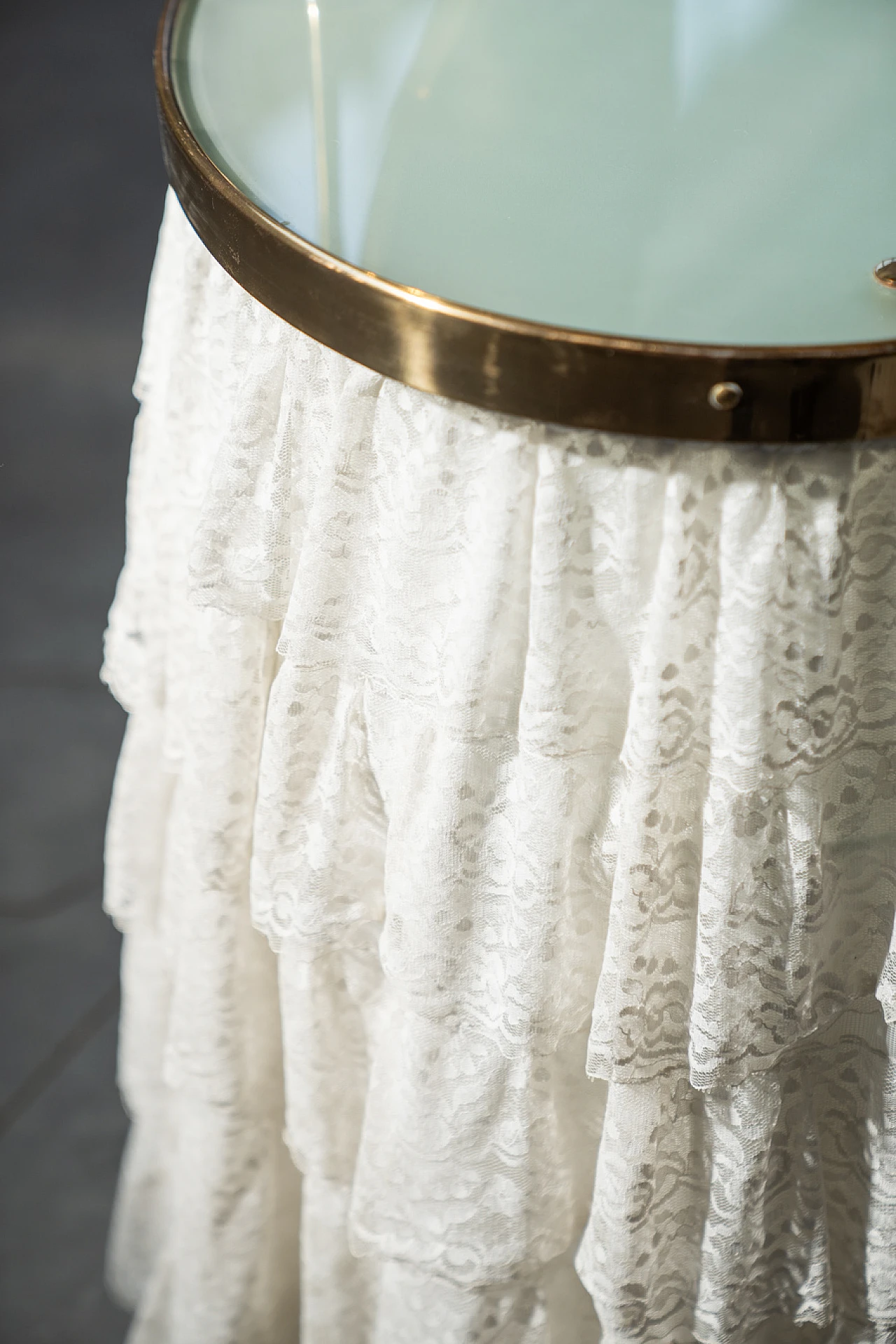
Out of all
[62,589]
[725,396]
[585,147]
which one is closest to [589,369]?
[725,396]

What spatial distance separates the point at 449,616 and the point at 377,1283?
430mm

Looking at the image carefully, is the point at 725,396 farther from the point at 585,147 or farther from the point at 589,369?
the point at 585,147

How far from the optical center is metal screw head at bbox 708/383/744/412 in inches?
17.1

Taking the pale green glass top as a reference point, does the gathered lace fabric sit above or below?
below

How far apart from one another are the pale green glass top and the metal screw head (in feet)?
0.14

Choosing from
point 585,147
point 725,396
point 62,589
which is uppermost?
point 585,147

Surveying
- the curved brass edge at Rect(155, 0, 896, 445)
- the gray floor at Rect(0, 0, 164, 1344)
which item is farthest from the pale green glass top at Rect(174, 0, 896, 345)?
the gray floor at Rect(0, 0, 164, 1344)

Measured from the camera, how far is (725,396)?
435 millimetres

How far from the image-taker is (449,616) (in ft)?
1.71

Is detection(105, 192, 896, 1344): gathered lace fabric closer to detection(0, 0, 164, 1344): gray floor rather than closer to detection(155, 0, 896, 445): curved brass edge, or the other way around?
detection(155, 0, 896, 445): curved brass edge

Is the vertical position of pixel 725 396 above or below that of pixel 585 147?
below

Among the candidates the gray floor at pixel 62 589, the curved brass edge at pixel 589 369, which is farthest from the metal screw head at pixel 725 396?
the gray floor at pixel 62 589

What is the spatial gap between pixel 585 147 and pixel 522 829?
27cm

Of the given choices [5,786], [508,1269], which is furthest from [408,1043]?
[5,786]
